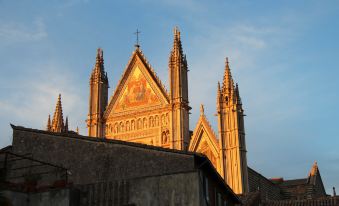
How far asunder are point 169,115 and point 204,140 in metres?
4.06

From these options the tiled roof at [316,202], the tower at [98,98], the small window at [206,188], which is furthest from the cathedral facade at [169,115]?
the small window at [206,188]

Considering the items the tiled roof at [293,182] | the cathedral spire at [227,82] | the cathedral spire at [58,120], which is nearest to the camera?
the cathedral spire at [227,82]

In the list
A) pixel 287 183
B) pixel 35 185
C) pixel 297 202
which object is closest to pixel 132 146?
pixel 35 185

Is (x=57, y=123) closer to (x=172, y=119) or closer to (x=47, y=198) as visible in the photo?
(x=172, y=119)

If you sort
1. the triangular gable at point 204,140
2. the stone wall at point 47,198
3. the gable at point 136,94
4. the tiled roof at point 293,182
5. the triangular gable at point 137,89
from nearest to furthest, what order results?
the stone wall at point 47,198, the triangular gable at point 204,140, the triangular gable at point 137,89, the gable at point 136,94, the tiled roof at point 293,182

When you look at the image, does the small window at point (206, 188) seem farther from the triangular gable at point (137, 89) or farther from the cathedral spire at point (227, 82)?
the triangular gable at point (137, 89)

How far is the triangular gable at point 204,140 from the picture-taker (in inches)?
1950

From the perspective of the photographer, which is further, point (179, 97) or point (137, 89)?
point (137, 89)

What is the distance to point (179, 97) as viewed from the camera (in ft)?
161

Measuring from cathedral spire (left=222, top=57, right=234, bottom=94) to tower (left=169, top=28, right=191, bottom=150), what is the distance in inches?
139

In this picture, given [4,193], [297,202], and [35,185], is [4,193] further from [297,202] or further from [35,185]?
[297,202]

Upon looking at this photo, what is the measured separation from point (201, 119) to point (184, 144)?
170 inches

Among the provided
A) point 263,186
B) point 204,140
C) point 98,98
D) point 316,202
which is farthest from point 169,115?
point 316,202

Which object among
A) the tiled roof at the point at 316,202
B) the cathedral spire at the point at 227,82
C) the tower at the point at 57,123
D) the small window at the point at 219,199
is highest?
the cathedral spire at the point at 227,82
